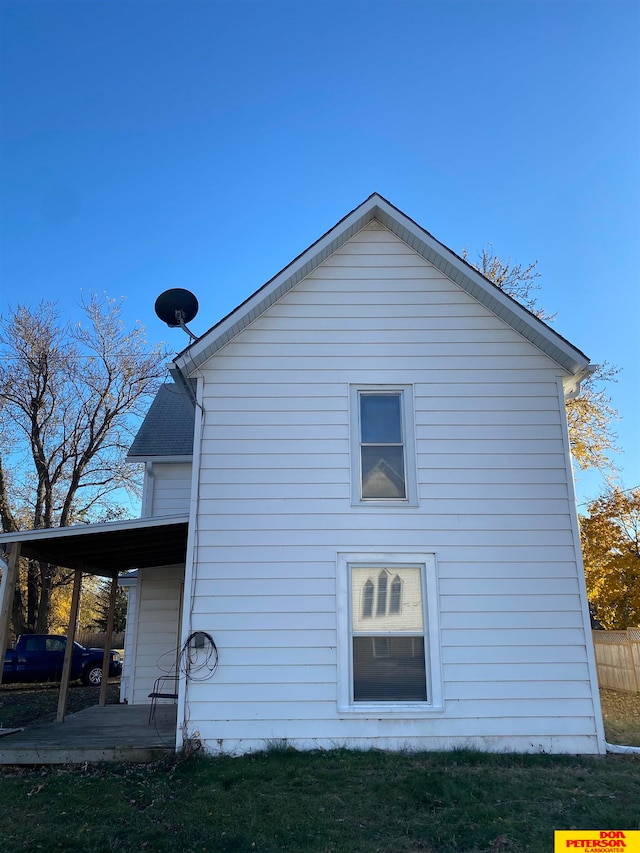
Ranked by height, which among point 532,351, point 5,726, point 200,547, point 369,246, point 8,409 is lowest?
point 5,726

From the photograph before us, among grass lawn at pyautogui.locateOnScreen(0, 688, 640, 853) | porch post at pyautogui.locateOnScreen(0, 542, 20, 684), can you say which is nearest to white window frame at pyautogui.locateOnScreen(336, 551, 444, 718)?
grass lawn at pyautogui.locateOnScreen(0, 688, 640, 853)

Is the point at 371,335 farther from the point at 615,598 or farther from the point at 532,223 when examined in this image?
the point at 615,598

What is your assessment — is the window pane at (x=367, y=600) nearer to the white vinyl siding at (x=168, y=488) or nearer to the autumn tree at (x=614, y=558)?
the white vinyl siding at (x=168, y=488)

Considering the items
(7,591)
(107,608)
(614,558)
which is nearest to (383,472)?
(7,591)

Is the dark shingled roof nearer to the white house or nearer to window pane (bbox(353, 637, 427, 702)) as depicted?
the white house

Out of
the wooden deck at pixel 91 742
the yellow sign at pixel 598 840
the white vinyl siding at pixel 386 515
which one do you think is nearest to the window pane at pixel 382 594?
the white vinyl siding at pixel 386 515

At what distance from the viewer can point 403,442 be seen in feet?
25.5

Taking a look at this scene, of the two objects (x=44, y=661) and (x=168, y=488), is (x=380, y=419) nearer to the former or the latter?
(x=168, y=488)

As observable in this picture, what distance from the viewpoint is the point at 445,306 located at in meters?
8.21

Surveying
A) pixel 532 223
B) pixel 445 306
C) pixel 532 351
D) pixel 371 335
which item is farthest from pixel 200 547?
pixel 532 223

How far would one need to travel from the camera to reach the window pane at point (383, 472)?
7.57 m

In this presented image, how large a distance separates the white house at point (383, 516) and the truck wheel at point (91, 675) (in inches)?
436

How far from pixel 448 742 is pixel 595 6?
10.5 metres

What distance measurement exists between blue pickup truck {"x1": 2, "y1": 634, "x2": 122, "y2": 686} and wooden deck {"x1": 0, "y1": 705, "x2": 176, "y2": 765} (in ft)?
29.0
